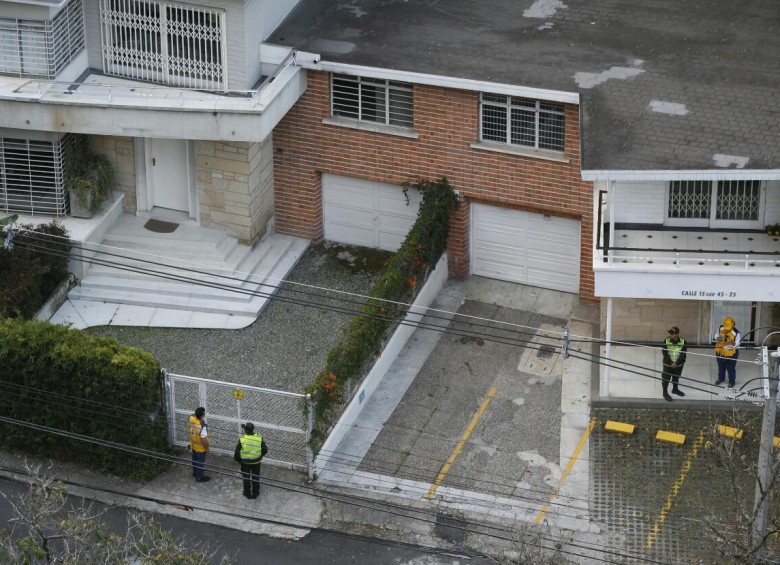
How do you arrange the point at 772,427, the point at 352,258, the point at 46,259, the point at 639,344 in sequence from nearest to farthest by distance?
the point at 772,427 < the point at 639,344 < the point at 46,259 < the point at 352,258

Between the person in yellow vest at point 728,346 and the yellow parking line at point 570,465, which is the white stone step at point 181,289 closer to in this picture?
the yellow parking line at point 570,465

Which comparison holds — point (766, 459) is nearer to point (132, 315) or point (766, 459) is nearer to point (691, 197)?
point (691, 197)

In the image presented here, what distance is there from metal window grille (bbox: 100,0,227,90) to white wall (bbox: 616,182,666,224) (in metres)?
8.90

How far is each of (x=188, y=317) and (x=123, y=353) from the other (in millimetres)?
4691

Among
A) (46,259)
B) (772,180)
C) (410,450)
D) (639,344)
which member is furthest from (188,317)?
(772,180)

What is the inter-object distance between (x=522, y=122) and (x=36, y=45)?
1045 cm

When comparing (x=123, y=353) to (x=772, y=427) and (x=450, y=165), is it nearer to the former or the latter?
(x=450, y=165)

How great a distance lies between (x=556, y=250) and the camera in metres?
41.1

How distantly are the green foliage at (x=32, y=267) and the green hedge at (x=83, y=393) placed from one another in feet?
7.71

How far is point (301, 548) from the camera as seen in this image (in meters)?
34.2

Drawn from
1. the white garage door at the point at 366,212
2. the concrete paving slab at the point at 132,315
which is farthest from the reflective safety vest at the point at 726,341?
the concrete paving slab at the point at 132,315

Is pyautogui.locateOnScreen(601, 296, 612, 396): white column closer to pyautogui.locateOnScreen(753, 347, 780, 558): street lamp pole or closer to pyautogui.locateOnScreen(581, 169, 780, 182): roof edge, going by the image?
pyautogui.locateOnScreen(581, 169, 780, 182): roof edge

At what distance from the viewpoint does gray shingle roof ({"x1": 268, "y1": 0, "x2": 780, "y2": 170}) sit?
3662cm

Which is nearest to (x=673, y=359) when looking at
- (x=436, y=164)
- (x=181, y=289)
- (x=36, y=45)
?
(x=436, y=164)
